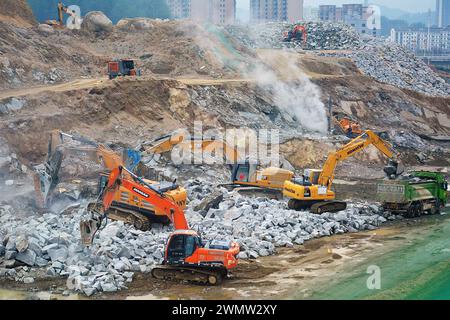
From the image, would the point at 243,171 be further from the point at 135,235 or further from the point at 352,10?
the point at 352,10

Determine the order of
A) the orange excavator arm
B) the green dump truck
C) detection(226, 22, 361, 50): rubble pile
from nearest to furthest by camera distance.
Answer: the orange excavator arm < the green dump truck < detection(226, 22, 361, 50): rubble pile

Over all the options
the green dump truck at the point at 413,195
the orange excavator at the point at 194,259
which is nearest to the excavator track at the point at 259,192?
the green dump truck at the point at 413,195

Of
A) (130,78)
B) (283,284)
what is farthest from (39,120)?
(283,284)

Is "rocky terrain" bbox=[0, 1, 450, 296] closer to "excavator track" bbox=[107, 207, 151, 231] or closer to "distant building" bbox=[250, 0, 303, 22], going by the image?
"excavator track" bbox=[107, 207, 151, 231]

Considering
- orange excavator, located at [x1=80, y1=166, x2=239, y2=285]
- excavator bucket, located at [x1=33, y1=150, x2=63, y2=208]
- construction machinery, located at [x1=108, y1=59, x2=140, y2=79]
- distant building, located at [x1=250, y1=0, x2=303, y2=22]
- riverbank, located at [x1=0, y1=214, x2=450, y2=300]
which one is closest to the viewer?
riverbank, located at [x1=0, y1=214, x2=450, y2=300]

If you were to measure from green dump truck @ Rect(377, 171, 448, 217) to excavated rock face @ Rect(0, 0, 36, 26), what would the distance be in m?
27.0

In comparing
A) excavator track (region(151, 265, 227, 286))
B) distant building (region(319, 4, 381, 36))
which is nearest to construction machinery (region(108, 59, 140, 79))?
excavator track (region(151, 265, 227, 286))

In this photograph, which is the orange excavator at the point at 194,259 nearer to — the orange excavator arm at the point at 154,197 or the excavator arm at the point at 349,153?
the orange excavator arm at the point at 154,197

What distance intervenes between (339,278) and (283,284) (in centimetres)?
155

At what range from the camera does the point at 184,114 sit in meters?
34.1

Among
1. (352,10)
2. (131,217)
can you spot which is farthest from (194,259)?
(352,10)

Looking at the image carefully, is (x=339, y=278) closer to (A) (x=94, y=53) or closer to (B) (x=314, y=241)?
(B) (x=314, y=241)

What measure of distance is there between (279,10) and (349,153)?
92.7 metres

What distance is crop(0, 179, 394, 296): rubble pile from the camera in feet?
57.4
